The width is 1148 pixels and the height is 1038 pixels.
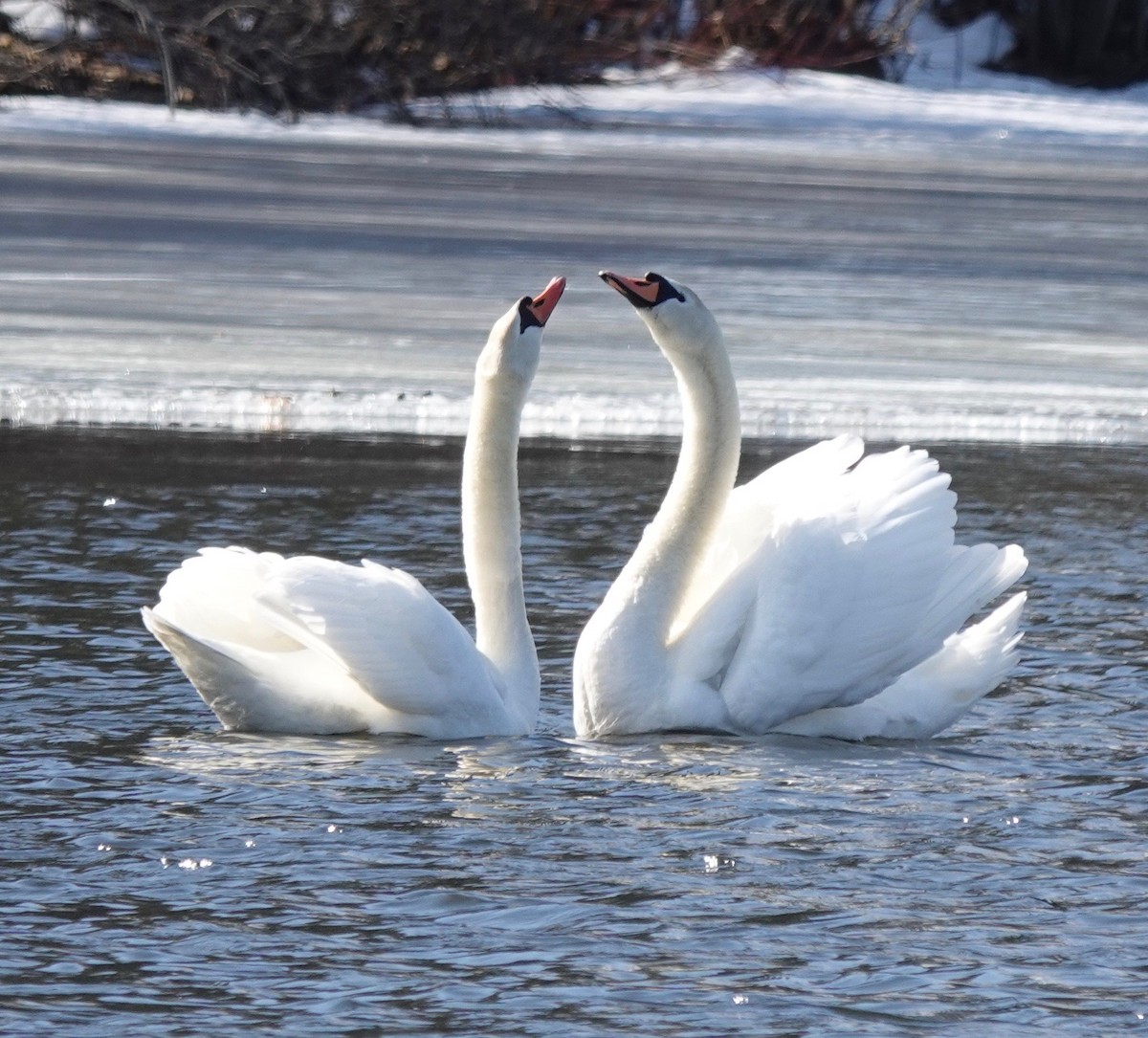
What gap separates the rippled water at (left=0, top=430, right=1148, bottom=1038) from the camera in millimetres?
3410

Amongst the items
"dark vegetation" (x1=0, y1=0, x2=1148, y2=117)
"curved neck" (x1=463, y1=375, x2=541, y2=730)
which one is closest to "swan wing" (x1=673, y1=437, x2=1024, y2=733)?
"curved neck" (x1=463, y1=375, x2=541, y2=730)

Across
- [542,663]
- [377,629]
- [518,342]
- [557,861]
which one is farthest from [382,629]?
[542,663]

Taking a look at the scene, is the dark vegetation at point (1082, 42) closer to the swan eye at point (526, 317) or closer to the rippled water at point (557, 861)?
the rippled water at point (557, 861)

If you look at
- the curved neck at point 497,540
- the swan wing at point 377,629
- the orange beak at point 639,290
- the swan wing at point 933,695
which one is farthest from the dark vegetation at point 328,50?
the swan wing at point 377,629

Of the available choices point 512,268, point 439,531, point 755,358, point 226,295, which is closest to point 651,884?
point 439,531

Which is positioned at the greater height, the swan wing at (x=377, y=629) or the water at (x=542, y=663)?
the swan wing at (x=377, y=629)

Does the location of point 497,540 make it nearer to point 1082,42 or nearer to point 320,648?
point 320,648

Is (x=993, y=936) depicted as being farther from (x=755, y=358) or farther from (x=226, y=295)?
(x=226, y=295)

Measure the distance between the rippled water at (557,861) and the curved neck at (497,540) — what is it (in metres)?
0.18

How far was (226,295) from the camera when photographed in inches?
473

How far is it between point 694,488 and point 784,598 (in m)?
0.45

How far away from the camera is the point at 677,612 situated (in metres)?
5.36

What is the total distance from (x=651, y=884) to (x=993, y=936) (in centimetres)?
57

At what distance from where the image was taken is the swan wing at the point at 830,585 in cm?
504
